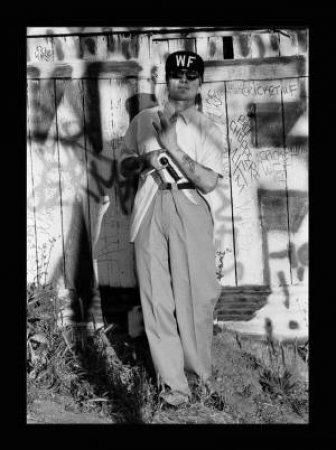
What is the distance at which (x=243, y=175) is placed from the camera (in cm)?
562

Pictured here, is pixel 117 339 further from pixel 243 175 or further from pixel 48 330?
pixel 243 175

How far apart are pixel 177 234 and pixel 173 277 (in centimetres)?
27

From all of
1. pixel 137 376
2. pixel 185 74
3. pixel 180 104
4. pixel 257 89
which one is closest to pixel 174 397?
pixel 137 376

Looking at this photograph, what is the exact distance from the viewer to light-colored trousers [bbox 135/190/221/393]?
15.5ft

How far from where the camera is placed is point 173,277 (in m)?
4.75

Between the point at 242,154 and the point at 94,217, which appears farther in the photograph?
the point at 94,217

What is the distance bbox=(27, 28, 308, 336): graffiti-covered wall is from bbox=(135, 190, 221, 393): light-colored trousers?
0.92 m

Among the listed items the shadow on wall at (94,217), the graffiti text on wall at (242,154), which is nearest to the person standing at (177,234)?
the graffiti text on wall at (242,154)

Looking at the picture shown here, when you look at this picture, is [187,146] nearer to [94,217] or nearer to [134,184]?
[134,184]

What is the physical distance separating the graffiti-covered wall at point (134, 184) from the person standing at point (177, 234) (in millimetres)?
823

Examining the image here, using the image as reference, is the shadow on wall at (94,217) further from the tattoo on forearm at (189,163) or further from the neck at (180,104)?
the tattoo on forearm at (189,163)

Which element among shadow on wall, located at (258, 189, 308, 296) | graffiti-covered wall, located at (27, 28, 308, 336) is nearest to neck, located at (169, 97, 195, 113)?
graffiti-covered wall, located at (27, 28, 308, 336)

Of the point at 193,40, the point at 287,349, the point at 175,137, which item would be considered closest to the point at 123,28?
the point at 193,40

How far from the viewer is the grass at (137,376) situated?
4.95 meters
